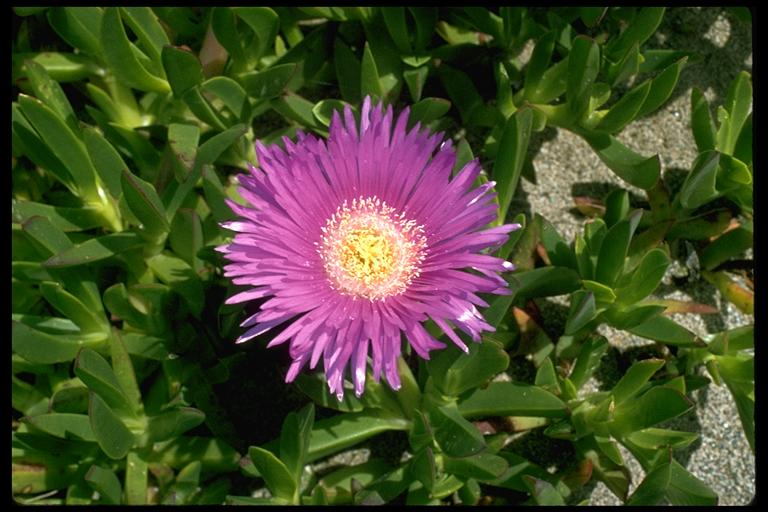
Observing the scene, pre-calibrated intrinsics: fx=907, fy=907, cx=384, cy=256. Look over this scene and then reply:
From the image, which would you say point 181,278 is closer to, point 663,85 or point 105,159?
point 105,159

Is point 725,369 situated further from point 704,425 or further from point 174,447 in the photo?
point 174,447

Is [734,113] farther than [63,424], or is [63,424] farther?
[734,113]

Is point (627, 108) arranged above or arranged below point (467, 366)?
above

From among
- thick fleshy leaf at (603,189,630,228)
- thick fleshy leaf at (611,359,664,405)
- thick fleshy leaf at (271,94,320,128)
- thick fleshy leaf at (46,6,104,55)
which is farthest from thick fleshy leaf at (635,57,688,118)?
thick fleshy leaf at (46,6,104,55)

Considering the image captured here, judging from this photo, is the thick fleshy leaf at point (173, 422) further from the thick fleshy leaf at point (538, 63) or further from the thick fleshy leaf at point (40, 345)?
the thick fleshy leaf at point (538, 63)

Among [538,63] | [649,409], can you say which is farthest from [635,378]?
[538,63]

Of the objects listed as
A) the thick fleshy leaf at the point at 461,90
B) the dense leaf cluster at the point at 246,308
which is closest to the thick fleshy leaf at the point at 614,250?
the dense leaf cluster at the point at 246,308

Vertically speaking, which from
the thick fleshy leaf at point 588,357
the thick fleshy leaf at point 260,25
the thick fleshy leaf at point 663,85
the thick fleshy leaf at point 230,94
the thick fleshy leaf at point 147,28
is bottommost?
the thick fleshy leaf at point 588,357

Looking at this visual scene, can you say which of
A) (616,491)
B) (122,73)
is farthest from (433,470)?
(122,73)
